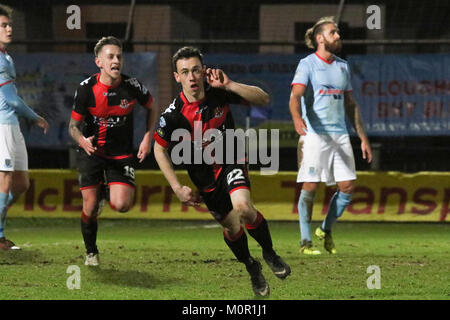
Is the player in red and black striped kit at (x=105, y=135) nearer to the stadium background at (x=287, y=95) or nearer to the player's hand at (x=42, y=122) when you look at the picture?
the player's hand at (x=42, y=122)

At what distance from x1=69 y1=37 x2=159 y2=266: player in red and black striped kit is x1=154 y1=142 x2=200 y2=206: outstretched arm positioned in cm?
145

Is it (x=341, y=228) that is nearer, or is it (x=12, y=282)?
(x=12, y=282)

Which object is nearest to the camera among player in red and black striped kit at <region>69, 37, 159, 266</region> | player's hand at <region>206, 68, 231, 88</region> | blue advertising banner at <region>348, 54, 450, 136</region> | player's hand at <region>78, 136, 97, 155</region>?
player's hand at <region>206, 68, 231, 88</region>

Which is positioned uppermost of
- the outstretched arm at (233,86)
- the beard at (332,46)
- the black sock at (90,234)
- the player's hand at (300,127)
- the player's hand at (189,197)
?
the beard at (332,46)

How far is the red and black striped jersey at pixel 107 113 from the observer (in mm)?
8812

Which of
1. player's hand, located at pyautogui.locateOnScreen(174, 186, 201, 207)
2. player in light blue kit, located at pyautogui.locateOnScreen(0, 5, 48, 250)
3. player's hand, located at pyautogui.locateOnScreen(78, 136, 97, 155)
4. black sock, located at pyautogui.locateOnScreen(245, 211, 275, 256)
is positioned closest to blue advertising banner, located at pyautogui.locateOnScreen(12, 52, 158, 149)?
player in light blue kit, located at pyautogui.locateOnScreen(0, 5, 48, 250)

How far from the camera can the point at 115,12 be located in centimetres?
1739

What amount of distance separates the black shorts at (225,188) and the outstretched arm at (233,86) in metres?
0.60

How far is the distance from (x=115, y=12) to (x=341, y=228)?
693cm

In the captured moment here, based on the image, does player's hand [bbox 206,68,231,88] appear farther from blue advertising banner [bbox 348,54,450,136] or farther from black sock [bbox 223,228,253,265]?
blue advertising banner [bbox 348,54,450,136]

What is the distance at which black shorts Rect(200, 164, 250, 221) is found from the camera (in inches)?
278

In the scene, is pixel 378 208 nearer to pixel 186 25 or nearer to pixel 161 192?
pixel 161 192

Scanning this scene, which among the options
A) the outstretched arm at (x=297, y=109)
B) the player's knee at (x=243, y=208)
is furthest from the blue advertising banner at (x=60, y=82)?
the player's knee at (x=243, y=208)

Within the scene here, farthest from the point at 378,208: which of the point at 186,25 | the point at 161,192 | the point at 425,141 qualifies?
the point at 186,25
